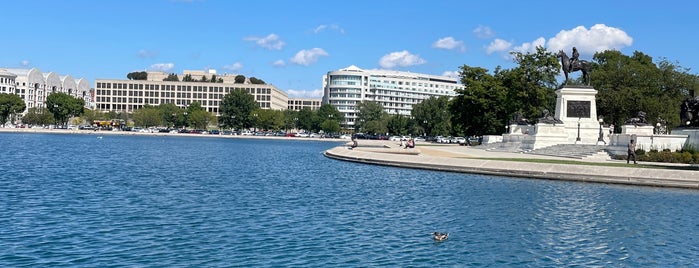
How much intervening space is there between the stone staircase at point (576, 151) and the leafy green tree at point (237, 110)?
13093 centimetres

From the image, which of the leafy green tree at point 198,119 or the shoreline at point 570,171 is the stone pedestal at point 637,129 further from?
the leafy green tree at point 198,119

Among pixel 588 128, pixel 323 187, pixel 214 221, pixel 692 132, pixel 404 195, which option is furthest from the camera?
pixel 588 128

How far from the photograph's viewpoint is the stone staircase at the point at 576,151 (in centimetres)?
5571

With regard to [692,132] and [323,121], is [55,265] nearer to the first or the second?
[692,132]

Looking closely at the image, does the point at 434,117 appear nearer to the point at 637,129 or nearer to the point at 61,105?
the point at 61,105

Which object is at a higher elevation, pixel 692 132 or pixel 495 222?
pixel 692 132

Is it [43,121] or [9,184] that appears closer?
[9,184]

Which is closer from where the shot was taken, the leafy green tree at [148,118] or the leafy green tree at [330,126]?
the leafy green tree at [330,126]

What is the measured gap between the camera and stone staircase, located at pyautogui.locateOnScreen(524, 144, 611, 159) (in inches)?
2193

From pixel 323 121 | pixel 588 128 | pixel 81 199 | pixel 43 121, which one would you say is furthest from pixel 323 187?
pixel 43 121

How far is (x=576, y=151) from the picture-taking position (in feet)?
195

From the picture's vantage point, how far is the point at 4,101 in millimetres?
172250

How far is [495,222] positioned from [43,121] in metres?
183

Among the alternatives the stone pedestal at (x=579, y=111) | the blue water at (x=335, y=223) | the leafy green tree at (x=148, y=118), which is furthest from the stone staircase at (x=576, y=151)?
the leafy green tree at (x=148, y=118)
